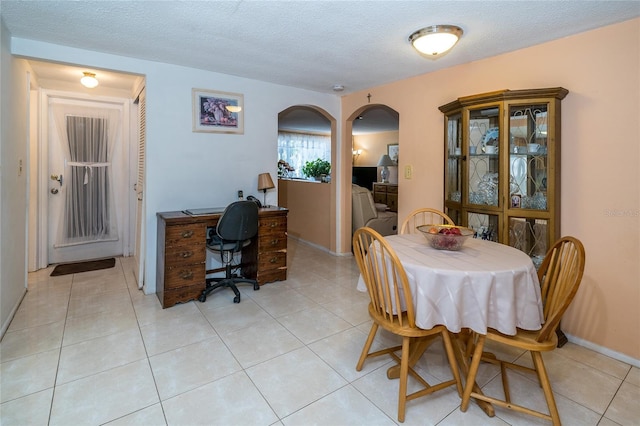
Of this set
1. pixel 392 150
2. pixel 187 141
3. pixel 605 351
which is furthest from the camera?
pixel 392 150

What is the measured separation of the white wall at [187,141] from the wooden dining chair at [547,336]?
2.80m

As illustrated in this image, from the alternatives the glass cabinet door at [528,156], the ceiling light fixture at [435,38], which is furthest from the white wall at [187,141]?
the glass cabinet door at [528,156]

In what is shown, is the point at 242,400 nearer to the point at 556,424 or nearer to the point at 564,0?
the point at 556,424

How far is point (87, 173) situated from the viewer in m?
4.09

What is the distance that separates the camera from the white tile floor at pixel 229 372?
1618 millimetres

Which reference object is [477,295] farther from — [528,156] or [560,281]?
[528,156]

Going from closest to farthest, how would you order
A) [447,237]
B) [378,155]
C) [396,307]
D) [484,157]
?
1. [396,307]
2. [447,237]
3. [484,157]
4. [378,155]

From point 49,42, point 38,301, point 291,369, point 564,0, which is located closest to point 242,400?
point 291,369

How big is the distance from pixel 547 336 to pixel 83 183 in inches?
192

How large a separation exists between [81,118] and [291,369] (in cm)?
403

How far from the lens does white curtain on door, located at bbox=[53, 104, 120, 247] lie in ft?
13.0

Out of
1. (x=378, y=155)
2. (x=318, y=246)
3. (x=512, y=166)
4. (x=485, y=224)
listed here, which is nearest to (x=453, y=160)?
(x=512, y=166)

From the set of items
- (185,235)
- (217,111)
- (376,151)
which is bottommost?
(185,235)

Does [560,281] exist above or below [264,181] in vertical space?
below
